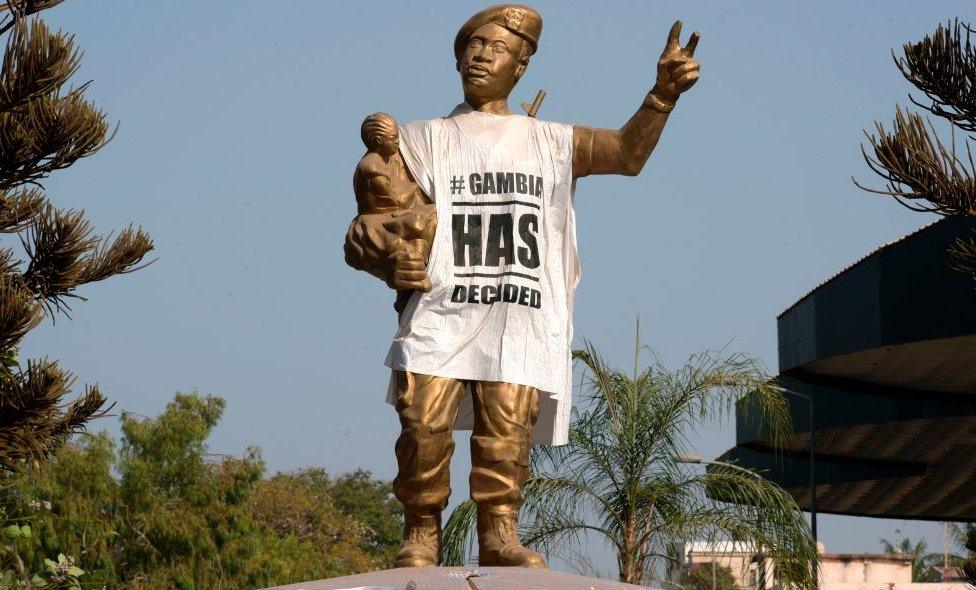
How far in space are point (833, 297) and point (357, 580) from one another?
15673 millimetres

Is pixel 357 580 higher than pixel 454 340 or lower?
lower

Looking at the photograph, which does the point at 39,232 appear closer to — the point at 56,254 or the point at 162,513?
the point at 56,254

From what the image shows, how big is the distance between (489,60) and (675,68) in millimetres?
921

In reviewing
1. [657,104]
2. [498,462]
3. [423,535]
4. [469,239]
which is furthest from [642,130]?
[423,535]

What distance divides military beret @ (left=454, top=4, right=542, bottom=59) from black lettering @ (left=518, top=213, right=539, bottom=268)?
36.5 inches

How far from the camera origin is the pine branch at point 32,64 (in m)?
9.23

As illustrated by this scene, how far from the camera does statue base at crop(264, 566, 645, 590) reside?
6.83m

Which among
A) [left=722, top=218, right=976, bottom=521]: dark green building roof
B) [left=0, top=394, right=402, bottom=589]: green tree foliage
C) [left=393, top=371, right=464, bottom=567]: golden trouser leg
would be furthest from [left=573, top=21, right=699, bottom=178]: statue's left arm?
[left=722, top=218, right=976, bottom=521]: dark green building roof

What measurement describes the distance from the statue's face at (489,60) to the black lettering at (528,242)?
2.25ft

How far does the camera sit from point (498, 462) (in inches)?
308

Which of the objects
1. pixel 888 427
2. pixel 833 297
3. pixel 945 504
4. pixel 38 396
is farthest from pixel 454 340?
pixel 945 504

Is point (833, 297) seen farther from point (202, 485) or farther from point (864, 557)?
point (864, 557)

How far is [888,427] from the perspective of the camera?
2462 cm

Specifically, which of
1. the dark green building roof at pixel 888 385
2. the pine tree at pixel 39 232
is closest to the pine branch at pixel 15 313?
the pine tree at pixel 39 232
